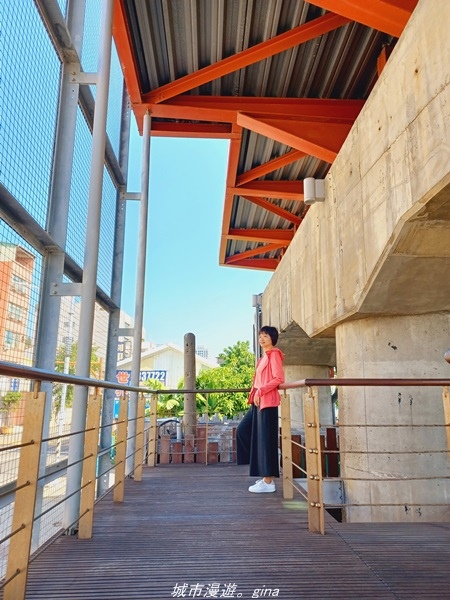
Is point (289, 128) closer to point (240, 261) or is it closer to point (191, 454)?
point (191, 454)

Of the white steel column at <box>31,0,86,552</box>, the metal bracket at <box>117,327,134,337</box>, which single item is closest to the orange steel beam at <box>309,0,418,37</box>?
the white steel column at <box>31,0,86,552</box>

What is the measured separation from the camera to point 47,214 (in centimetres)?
336

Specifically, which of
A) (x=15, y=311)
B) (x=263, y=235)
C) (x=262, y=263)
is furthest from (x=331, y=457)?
(x=262, y=263)

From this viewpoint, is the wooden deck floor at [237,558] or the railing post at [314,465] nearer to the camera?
the wooden deck floor at [237,558]

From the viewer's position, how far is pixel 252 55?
18.3ft

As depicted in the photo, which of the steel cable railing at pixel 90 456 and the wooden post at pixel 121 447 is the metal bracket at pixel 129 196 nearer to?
the steel cable railing at pixel 90 456

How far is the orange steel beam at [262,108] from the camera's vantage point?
6641 millimetres

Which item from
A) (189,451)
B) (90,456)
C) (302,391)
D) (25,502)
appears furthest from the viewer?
(302,391)

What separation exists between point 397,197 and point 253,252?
9.81m

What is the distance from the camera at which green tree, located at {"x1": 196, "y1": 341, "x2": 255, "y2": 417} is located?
57.3 feet

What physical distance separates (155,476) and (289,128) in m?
5.07

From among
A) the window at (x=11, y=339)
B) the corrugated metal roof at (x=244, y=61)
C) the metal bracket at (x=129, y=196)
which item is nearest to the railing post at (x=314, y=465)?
the window at (x=11, y=339)

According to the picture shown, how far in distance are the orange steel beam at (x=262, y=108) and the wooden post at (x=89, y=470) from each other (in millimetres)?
5414

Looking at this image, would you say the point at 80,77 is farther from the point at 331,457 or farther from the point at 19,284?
the point at 331,457
